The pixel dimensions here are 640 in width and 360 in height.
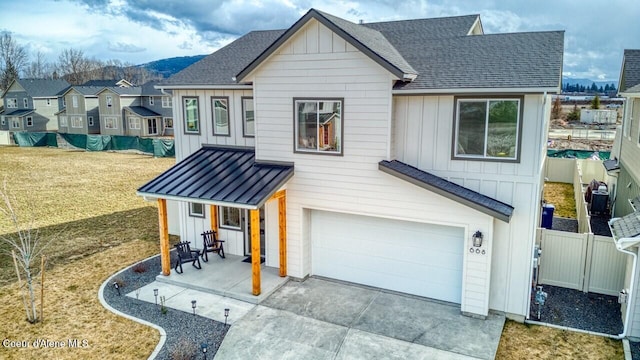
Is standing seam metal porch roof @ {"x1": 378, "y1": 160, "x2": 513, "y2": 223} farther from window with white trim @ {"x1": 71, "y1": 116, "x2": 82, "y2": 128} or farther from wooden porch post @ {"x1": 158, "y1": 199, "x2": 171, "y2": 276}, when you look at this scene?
window with white trim @ {"x1": 71, "y1": 116, "x2": 82, "y2": 128}

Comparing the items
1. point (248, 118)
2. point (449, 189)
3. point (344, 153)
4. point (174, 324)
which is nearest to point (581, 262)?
point (449, 189)

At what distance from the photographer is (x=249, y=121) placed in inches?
501

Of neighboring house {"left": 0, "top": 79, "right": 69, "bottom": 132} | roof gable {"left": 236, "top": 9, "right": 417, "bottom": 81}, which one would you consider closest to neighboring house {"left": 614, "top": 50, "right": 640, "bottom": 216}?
roof gable {"left": 236, "top": 9, "right": 417, "bottom": 81}

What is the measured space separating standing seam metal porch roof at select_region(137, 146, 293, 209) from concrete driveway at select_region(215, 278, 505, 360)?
2.54 metres

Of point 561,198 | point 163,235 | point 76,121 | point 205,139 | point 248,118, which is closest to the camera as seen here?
point 163,235

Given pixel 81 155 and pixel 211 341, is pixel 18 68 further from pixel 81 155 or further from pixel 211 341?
pixel 211 341

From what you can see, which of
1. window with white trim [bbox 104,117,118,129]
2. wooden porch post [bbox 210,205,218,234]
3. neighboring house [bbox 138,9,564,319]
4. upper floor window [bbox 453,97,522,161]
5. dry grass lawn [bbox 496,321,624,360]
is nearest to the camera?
dry grass lawn [bbox 496,321,624,360]

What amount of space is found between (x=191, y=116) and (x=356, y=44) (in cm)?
625

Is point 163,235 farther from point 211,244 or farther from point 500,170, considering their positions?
point 500,170

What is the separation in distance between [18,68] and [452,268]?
325ft

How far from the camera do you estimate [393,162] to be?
1025 cm

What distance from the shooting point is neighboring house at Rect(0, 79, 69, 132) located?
5450 centimetres

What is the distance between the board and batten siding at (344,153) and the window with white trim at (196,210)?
317 centimetres

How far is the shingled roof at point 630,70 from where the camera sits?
1661cm
